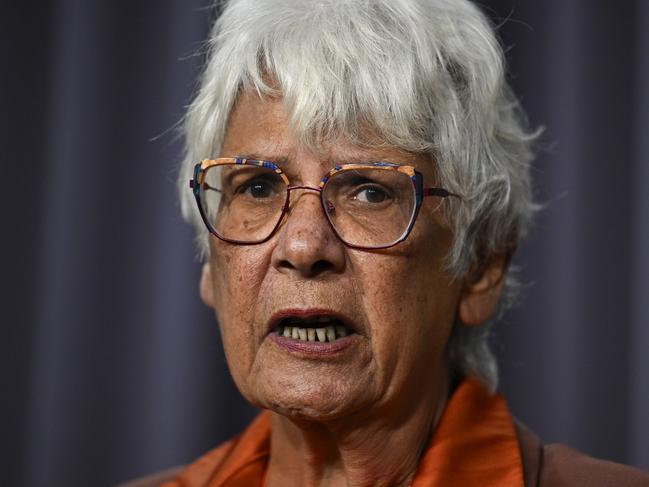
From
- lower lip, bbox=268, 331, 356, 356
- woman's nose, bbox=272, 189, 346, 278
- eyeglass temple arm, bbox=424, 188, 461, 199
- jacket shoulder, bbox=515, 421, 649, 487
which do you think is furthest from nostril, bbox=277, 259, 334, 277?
jacket shoulder, bbox=515, 421, 649, 487

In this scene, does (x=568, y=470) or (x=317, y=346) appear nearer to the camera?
(x=317, y=346)

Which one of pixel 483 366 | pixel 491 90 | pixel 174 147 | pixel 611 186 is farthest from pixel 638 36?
pixel 174 147

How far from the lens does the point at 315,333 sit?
1.45 m

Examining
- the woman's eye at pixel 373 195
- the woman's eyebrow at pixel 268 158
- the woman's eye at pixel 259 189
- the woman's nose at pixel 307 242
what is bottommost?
the woman's nose at pixel 307 242

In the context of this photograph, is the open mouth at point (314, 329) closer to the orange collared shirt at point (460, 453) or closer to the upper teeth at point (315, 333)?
the upper teeth at point (315, 333)

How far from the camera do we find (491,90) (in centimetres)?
161

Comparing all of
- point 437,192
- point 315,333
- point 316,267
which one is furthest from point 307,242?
point 437,192

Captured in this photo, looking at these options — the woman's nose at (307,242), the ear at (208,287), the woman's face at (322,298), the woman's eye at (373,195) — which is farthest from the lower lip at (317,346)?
the ear at (208,287)

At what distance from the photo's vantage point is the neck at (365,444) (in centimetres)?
154

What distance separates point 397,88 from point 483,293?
44 cm

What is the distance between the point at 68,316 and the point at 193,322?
14.1 inches

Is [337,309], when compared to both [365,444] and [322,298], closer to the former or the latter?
[322,298]

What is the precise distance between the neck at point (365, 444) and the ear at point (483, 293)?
0.14m

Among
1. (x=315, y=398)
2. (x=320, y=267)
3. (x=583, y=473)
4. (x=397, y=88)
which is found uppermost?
(x=397, y=88)
